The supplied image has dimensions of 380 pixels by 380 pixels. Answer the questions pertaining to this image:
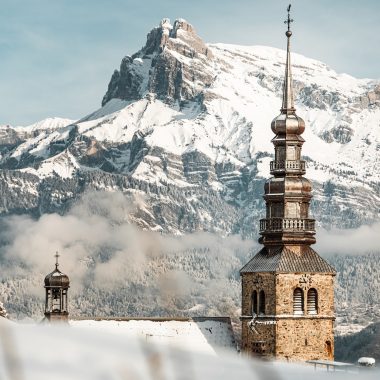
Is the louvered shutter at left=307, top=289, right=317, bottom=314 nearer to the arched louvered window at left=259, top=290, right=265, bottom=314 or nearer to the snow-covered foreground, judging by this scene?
the arched louvered window at left=259, top=290, right=265, bottom=314

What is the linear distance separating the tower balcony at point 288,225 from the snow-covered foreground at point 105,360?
74015 mm

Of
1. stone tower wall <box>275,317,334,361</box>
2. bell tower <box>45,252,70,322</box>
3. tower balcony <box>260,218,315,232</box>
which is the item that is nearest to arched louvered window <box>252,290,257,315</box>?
stone tower wall <box>275,317,334,361</box>

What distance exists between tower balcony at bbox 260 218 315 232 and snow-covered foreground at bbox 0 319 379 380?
74015mm

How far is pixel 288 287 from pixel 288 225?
13.5 ft

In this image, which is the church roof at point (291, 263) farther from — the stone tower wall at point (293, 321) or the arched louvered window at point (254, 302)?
the arched louvered window at point (254, 302)

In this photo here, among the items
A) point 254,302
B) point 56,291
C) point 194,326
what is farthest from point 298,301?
point 56,291

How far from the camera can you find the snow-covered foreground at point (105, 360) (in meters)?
6.28

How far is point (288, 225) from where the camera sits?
3194 inches

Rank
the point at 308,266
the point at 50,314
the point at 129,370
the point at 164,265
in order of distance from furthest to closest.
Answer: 1. the point at 50,314
2. the point at 308,266
3. the point at 164,265
4. the point at 129,370

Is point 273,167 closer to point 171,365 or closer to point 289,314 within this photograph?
point 289,314

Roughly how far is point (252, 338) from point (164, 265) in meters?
72.1

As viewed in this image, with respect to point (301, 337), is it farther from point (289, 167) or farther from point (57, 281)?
point (57, 281)

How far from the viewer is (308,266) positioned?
79312 mm

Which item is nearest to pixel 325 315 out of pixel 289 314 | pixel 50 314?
pixel 289 314
